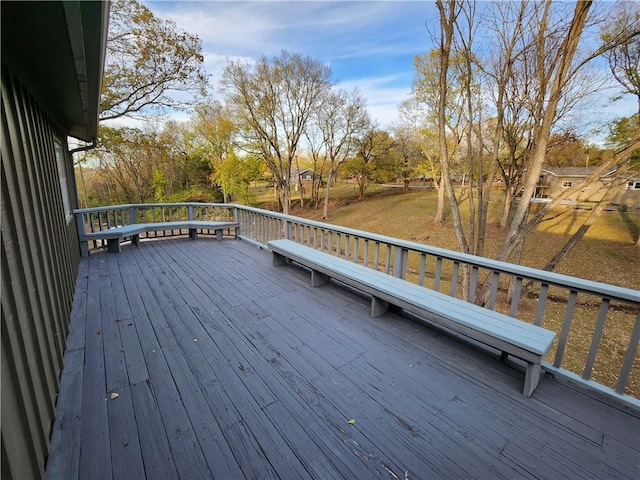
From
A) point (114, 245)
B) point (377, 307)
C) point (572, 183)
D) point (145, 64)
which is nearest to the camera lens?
point (377, 307)

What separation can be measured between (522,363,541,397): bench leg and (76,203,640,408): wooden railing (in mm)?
267

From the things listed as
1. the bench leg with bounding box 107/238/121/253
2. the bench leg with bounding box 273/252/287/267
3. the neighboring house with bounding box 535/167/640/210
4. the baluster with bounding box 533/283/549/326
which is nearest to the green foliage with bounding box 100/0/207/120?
the bench leg with bounding box 107/238/121/253

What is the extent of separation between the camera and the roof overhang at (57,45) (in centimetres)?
119

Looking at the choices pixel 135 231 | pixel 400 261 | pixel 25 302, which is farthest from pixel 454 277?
pixel 135 231

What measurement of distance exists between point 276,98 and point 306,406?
15.2 metres

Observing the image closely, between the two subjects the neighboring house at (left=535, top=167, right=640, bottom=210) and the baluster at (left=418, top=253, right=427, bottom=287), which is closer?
the baluster at (left=418, top=253, right=427, bottom=287)

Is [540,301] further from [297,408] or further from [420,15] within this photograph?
[420,15]

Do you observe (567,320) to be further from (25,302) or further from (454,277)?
(25,302)

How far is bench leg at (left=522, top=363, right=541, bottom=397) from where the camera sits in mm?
1753

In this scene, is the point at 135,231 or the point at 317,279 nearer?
the point at 317,279

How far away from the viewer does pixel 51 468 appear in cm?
133

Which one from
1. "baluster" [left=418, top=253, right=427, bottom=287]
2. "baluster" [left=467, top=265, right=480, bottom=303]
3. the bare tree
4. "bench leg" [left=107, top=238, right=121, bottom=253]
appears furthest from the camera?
the bare tree

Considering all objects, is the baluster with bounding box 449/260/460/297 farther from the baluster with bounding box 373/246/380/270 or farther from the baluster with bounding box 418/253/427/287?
the baluster with bounding box 373/246/380/270

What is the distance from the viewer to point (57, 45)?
5.12 feet
